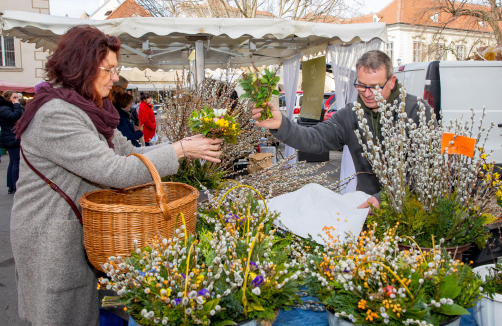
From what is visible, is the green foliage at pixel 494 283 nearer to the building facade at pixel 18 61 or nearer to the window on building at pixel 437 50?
the building facade at pixel 18 61

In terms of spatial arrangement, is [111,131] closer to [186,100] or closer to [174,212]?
[174,212]

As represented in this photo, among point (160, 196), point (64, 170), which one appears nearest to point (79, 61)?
point (64, 170)

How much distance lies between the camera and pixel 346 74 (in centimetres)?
498

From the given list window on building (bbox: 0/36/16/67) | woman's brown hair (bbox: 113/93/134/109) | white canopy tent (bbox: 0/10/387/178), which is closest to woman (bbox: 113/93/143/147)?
woman's brown hair (bbox: 113/93/134/109)

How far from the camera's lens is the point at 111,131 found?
158cm

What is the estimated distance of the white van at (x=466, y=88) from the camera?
5215 millimetres

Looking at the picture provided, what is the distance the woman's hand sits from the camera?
1591 mm

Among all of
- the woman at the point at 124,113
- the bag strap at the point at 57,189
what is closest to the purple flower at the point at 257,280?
the bag strap at the point at 57,189

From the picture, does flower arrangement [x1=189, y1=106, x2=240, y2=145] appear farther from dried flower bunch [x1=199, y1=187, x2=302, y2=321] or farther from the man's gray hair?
the man's gray hair

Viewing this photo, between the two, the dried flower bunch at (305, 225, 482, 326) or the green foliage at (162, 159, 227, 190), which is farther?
the green foliage at (162, 159, 227, 190)

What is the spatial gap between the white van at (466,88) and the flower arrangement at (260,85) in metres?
4.30

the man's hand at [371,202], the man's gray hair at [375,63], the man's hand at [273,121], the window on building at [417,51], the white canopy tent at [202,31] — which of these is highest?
the window on building at [417,51]

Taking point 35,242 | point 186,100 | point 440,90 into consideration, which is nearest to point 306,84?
point 440,90

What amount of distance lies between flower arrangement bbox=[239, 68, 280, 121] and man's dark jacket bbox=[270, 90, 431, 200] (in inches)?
12.8
